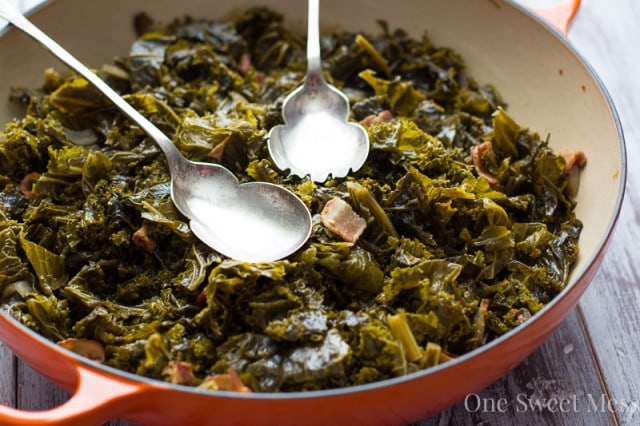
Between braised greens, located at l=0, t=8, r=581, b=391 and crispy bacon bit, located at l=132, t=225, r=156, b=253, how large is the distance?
11 mm

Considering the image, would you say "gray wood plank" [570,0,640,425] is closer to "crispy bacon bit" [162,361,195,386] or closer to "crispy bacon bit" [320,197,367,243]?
"crispy bacon bit" [320,197,367,243]

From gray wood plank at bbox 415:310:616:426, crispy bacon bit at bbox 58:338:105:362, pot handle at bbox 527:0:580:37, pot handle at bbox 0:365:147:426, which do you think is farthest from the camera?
pot handle at bbox 527:0:580:37

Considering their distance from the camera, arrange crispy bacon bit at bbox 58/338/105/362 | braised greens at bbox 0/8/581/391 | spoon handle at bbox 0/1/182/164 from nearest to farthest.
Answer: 1. braised greens at bbox 0/8/581/391
2. crispy bacon bit at bbox 58/338/105/362
3. spoon handle at bbox 0/1/182/164

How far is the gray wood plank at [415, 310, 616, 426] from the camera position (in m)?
3.82

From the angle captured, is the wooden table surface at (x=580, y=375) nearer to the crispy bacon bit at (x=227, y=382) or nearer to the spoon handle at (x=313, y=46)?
the crispy bacon bit at (x=227, y=382)

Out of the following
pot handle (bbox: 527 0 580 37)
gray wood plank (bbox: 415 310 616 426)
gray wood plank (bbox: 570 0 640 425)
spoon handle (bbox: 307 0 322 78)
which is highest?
pot handle (bbox: 527 0 580 37)

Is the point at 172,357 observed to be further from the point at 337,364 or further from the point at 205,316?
the point at 337,364

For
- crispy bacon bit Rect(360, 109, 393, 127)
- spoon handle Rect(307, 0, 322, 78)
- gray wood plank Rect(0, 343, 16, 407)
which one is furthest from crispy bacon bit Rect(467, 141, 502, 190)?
gray wood plank Rect(0, 343, 16, 407)

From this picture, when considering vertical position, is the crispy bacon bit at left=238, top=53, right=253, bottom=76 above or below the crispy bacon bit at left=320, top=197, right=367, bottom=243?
above

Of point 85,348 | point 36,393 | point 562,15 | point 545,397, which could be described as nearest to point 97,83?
point 85,348

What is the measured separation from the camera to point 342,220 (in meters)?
3.72

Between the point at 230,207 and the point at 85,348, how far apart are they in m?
1.09

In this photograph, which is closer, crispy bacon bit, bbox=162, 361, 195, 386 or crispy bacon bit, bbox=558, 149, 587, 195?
crispy bacon bit, bbox=162, 361, 195, 386

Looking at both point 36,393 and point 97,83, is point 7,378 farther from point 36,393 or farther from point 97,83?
point 97,83
